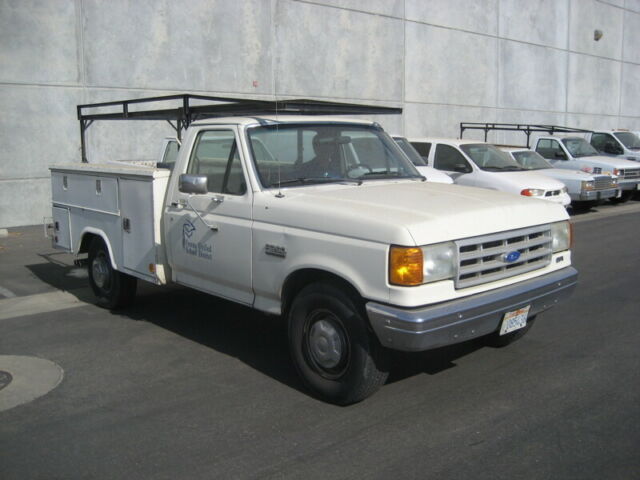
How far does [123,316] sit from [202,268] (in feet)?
6.41

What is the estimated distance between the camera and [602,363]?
18.3ft

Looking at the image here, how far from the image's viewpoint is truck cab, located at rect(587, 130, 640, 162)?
64.3 feet

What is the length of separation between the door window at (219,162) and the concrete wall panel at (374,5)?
514 inches

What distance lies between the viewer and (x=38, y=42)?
13.5 meters

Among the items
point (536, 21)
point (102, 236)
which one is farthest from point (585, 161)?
point (102, 236)

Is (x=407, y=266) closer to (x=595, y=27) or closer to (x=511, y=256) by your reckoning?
(x=511, y=256)

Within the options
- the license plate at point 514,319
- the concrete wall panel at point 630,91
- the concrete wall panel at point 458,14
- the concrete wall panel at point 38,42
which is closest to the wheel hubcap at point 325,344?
the license plate at point 514,319

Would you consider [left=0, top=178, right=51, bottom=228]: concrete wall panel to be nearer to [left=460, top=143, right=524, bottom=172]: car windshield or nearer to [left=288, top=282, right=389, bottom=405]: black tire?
[left=460, top=143, right=524, bottom=172]: car windshield

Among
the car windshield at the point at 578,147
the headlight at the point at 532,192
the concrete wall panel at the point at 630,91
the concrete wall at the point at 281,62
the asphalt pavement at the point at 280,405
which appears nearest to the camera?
the asphalt pavement at the point at 280,405

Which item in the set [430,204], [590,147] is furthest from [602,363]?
[590,147]

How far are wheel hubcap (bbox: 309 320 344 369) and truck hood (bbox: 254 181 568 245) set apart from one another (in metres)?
0.69

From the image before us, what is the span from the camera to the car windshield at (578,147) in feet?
58.3

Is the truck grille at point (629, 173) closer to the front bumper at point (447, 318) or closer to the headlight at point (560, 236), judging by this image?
the headlight at point (560, 236)

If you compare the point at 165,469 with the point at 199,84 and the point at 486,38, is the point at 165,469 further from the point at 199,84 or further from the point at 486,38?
the point at 486,38
